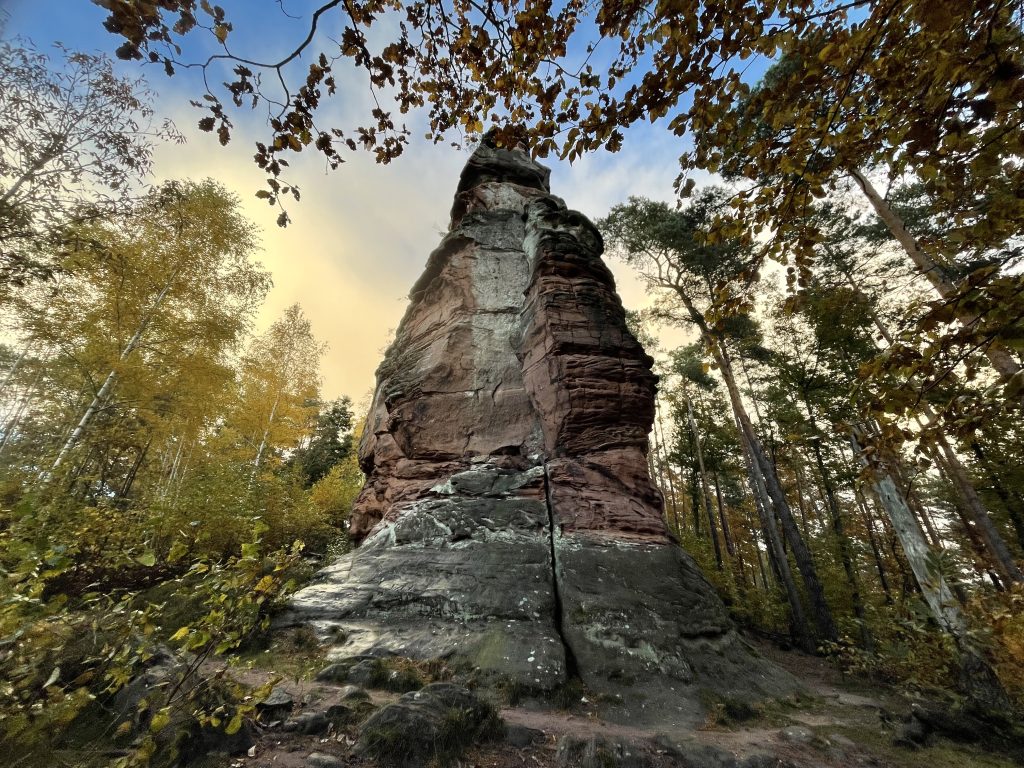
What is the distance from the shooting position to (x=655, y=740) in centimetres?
381

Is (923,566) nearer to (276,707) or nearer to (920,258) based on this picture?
(920,258)

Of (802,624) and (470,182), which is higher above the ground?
(470,182)

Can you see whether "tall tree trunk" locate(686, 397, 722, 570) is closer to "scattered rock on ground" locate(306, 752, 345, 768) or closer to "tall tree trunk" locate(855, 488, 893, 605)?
"tall tree trunk" locate(855, 488, 893, 605)

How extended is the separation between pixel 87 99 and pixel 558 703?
11.9 m

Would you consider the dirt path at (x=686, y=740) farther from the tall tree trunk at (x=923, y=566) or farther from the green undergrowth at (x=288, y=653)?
the tall tree trunk at (x=923, y=566)

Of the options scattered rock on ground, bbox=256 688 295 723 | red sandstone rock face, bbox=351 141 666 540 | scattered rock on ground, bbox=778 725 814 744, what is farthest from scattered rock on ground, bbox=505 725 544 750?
red sandstone rock face, bbox=351 141 666 540

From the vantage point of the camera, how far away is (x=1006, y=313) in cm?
197

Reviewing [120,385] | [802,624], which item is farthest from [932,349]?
[802,624]

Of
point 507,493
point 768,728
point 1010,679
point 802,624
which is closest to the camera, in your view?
point 768,728

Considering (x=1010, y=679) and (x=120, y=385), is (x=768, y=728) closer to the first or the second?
(x=1010, y=679)

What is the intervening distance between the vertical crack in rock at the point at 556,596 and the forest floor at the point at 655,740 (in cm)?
46

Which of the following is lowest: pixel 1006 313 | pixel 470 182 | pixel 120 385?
pixel 1006 313

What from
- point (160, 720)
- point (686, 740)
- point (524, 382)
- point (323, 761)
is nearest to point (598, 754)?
point (686, 740)

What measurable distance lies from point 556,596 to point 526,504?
164cm
